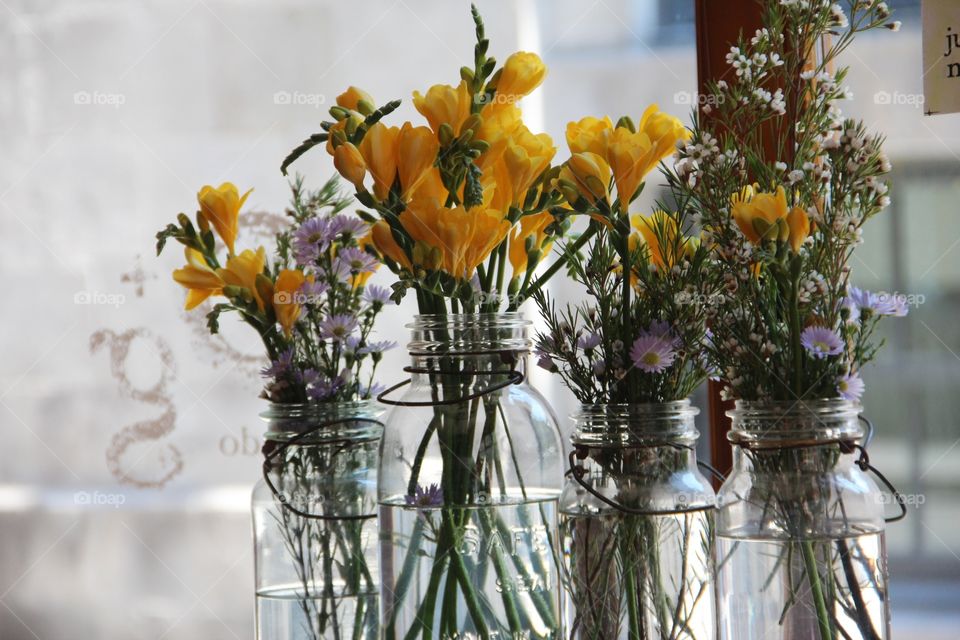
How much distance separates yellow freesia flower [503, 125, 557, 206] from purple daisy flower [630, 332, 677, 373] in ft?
0.46

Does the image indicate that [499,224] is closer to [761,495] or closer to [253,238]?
[761,495]

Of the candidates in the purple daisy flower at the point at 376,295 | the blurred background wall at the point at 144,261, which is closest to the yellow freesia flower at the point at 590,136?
the purple daisy flower at the point at 376,295

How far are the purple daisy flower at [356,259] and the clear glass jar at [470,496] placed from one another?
14 cm

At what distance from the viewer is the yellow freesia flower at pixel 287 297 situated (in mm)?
818

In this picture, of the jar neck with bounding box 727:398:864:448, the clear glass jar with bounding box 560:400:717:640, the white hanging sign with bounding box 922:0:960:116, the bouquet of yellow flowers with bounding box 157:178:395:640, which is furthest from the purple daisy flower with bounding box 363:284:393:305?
the white hanging sign with bounding box 922:0:960:116

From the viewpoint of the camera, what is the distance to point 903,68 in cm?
98

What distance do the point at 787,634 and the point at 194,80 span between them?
1.04 m

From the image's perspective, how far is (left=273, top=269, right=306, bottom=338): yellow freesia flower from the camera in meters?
0.82

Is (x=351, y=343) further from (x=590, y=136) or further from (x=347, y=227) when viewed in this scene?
(x=590, y=136)

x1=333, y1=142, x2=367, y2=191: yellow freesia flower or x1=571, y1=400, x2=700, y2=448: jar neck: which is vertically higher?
x1=333, y1=142, x2=367, y2=191: yellow freesia flower

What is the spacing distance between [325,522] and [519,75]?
16.2 inches

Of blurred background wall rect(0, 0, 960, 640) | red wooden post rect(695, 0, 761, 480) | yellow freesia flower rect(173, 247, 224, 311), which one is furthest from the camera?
blurred background wall rect(0, 0, 960, 640)

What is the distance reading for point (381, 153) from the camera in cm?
67

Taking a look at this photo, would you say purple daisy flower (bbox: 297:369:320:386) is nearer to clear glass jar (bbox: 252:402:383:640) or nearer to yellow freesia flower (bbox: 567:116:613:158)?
clear glass jar (bbox: 252:402:383:640)
